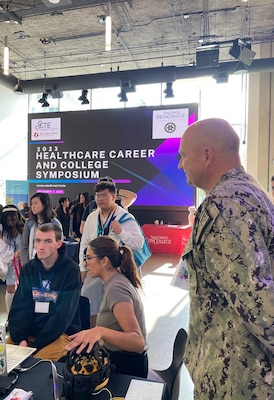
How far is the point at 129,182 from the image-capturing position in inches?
333

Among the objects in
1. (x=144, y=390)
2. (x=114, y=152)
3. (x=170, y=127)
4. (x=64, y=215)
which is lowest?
(x=144, y=390)

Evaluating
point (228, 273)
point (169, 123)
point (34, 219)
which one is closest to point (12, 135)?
point (169, 123)

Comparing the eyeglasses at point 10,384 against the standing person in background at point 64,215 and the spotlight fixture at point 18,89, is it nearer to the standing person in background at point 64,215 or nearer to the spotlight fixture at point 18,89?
the standing person in background at point 64,215

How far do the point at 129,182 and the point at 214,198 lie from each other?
755 cm

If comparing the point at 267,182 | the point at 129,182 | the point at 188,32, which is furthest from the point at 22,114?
the point at 267,182

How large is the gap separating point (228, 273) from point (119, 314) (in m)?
0.87

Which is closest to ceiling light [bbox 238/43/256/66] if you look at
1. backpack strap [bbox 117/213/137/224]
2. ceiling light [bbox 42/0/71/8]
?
ceiling light [bbox 42/0/71/8]

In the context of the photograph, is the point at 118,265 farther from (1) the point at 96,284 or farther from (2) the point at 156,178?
(2) the point at 156,178

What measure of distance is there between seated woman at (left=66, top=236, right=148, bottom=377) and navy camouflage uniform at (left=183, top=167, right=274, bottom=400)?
551 millimetres

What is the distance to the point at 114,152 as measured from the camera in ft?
28.4

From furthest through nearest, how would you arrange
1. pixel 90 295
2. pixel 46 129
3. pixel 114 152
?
pixel 46 129 → pixel 114 152 → pixel 90 295

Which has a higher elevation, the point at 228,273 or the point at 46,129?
the point at 46,129

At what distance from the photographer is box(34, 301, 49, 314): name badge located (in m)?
2.01

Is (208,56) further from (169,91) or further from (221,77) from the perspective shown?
(169,91)
